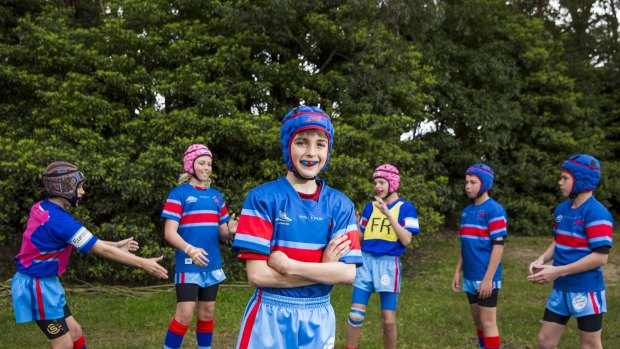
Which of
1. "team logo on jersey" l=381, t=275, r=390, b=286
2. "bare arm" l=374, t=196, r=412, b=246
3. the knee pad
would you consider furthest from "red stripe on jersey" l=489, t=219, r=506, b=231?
the knee pad

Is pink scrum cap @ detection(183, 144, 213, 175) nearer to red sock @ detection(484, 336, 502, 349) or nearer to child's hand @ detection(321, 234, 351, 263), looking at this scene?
child's hand @ detection(321, 234, 351, 263)

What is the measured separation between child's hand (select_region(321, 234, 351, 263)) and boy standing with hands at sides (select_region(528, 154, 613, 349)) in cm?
216

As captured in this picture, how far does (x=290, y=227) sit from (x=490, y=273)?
10.2 ft

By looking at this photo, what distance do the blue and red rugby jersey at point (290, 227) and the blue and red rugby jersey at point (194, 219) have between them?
96.5 inches

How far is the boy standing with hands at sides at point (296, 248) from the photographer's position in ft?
8.82

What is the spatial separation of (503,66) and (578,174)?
1426 centimetres

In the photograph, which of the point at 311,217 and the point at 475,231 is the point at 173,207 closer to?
the point at 311,217

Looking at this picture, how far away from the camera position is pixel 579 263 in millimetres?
4176

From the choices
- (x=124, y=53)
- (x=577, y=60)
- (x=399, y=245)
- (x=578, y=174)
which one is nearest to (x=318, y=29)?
(x=124, y=53)

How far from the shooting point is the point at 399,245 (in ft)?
18.0

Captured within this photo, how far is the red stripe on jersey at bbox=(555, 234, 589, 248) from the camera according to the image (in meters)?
4.34

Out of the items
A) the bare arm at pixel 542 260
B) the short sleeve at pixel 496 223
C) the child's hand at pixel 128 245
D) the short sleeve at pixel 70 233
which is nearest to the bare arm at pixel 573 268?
the bare arm at pixel 542 260

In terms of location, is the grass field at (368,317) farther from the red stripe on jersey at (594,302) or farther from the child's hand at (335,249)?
the child's hand at (335,249)

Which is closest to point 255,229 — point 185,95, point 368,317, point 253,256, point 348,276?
point 253,256
